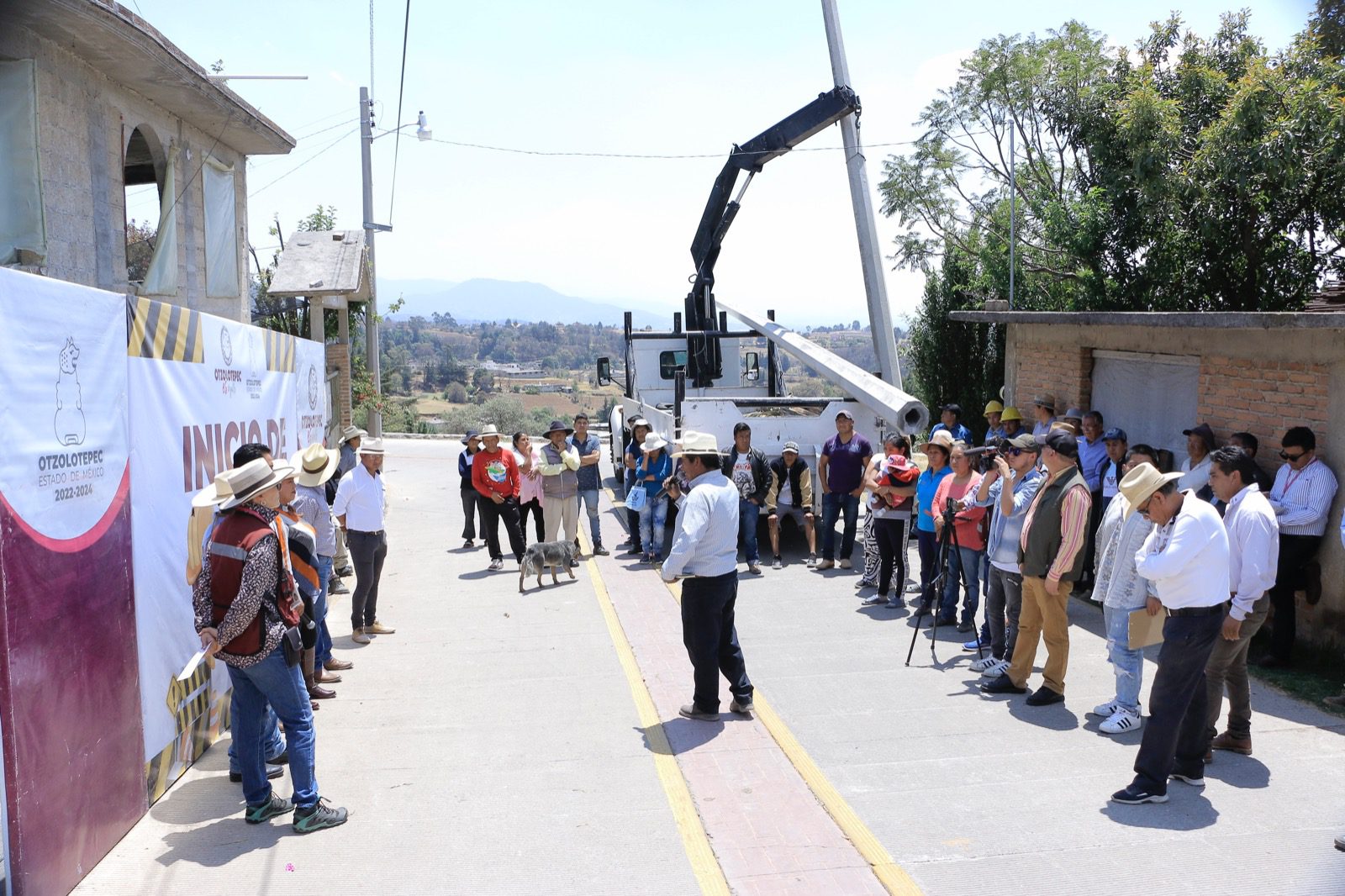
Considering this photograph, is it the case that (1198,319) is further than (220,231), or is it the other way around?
(220,231)

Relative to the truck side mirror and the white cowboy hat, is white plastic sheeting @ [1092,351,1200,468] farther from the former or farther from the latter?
the truck side mirror

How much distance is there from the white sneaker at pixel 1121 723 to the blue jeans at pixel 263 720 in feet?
15.2

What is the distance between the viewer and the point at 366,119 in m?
23.3

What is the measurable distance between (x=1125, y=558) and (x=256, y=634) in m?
4.94

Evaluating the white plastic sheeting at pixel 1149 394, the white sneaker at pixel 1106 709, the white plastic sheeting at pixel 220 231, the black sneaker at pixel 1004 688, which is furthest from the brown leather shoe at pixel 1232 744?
the white plastic sheeting at pixel 220 231

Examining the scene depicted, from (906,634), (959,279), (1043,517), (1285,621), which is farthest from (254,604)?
(959,279)

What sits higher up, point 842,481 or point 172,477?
point 172,477

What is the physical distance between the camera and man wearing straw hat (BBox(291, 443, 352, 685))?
769 cm

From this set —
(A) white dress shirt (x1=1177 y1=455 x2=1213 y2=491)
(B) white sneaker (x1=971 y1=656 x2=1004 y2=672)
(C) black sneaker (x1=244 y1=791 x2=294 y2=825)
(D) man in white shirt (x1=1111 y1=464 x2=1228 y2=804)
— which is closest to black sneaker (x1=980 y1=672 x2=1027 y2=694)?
(B) white sneaker (x1=971 y1=656 x2=1004 y2=672)

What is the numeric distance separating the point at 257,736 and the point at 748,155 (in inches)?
548

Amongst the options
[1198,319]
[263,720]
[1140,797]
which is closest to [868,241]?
[1198,319]

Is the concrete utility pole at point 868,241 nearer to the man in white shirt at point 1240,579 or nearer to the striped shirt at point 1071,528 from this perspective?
the striped shirt at point 1071,528

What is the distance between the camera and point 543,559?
11180 millimetres

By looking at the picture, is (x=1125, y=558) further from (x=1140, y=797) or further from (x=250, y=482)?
(x=250, y=482)
